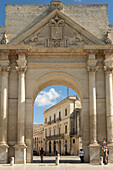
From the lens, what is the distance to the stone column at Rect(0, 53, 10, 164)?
2005 cm

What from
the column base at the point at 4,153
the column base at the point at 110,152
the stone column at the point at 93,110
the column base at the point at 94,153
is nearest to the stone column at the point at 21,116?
the column base at the point at 4,153

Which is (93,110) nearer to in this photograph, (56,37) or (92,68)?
(92,68)

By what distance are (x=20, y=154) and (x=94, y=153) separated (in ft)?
16.5

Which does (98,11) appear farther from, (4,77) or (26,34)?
(4,77)

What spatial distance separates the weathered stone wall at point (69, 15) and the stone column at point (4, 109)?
3.02m

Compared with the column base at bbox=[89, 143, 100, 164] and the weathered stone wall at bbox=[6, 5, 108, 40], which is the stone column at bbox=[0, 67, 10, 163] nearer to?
the weathered stone wall at bbox=[6, 5, 108, 40]

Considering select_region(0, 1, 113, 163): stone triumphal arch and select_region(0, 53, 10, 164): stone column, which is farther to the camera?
select_region(0, 1, 113, 163): stone triumphal arch

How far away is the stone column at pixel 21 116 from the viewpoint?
19875 mm

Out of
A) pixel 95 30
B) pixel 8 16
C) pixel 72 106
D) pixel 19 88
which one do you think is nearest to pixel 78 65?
pixel 95 30

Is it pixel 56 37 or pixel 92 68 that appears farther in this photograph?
pixel 56 37

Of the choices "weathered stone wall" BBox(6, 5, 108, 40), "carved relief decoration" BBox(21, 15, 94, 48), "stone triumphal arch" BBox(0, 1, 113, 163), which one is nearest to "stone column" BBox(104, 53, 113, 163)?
"stone triumphal arch" BBox(0, 1, 113, 163)

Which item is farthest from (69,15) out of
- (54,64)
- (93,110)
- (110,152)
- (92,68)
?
(110,152)

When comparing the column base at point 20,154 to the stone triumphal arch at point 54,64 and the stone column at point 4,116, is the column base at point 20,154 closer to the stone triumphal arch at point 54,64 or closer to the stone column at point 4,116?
the stone triumphal arch at point 54,64

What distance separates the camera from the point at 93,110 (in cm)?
2088
